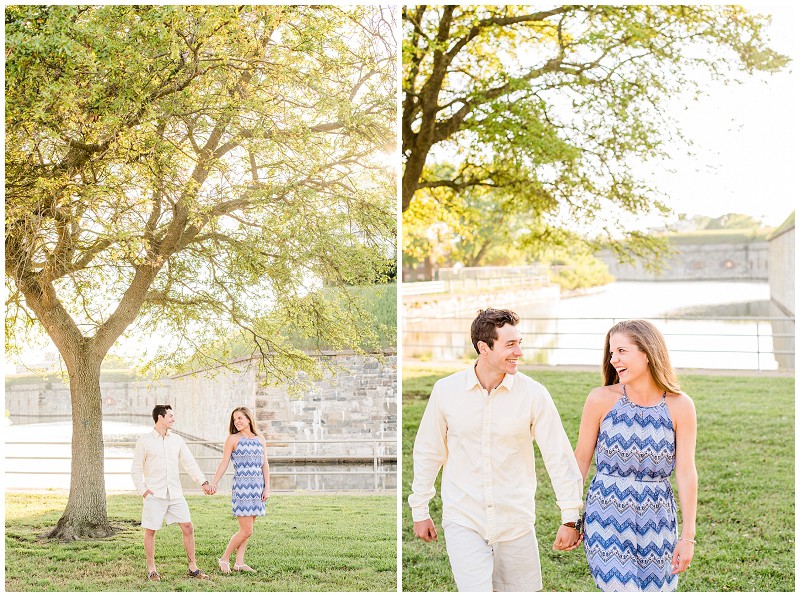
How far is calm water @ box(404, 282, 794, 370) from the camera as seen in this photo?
368 inches

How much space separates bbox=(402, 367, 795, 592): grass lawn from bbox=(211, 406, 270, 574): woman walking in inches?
39.4

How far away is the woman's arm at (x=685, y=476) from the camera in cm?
267

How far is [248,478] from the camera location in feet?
14.2

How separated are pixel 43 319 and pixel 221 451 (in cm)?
115

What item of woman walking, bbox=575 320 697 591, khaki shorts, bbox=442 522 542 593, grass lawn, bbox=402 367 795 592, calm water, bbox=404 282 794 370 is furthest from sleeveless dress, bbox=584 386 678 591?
calm water, bbox=404 282 794 370

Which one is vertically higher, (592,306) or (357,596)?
(592,306)

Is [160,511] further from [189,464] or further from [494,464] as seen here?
[494,464]

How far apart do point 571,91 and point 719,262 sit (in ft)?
12.8

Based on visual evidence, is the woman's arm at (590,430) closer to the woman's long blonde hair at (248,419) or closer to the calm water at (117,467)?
Result: the calm water at (117,467)

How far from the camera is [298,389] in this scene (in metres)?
4.47

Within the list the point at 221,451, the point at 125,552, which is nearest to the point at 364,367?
the point at 221,451

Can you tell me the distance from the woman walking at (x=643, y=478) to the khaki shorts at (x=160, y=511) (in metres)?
2.28

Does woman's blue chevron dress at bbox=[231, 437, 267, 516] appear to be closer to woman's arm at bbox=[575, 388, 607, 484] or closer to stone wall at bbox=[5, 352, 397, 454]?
stone wall at bbox=[5, 352, 397, 454]

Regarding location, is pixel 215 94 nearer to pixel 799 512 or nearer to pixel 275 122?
pixel 275 122
